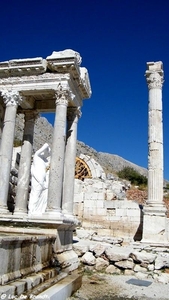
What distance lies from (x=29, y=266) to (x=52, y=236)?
2063 millimetres

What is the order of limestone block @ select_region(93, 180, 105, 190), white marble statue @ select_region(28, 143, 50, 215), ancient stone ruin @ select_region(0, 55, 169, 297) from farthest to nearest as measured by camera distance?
limestone block @ select_region(93, 180, 105, 190) < white marble statue @ select_region(28, 143, 50, 215) < ancient stone ruin @ select_region(0, 55, 169, 297)

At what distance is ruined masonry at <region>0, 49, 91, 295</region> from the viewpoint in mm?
8625

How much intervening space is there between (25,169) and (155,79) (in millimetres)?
8307

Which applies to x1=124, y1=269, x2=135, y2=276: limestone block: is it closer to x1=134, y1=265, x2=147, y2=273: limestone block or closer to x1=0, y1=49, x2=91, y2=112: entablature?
x1=134, y1=265, x2=147, y2=273: limestone block

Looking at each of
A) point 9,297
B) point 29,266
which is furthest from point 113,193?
point 9,297

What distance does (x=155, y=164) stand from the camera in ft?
48.5

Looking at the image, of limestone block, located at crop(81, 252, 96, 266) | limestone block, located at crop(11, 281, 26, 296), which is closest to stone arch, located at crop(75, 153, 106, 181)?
limestone block, located at crop(81, 252, 96, 266)

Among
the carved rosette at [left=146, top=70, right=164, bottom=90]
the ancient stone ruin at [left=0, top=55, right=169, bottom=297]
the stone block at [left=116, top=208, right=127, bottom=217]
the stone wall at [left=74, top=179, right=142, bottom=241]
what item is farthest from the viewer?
the carved rosette at [left=146, top=70, right=164, bottom=90]

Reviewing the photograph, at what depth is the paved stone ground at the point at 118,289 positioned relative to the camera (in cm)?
678

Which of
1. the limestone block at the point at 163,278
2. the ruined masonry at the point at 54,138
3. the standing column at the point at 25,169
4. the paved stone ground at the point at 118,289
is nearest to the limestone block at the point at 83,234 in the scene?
the ruined masonry at the point at 54,138

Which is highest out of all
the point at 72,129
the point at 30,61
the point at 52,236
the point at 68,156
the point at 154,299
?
the point at 30,61

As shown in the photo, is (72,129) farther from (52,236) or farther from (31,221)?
(52,236)

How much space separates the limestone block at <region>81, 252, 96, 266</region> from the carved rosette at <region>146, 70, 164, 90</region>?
30.4 feet

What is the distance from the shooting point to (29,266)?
5855 mm
